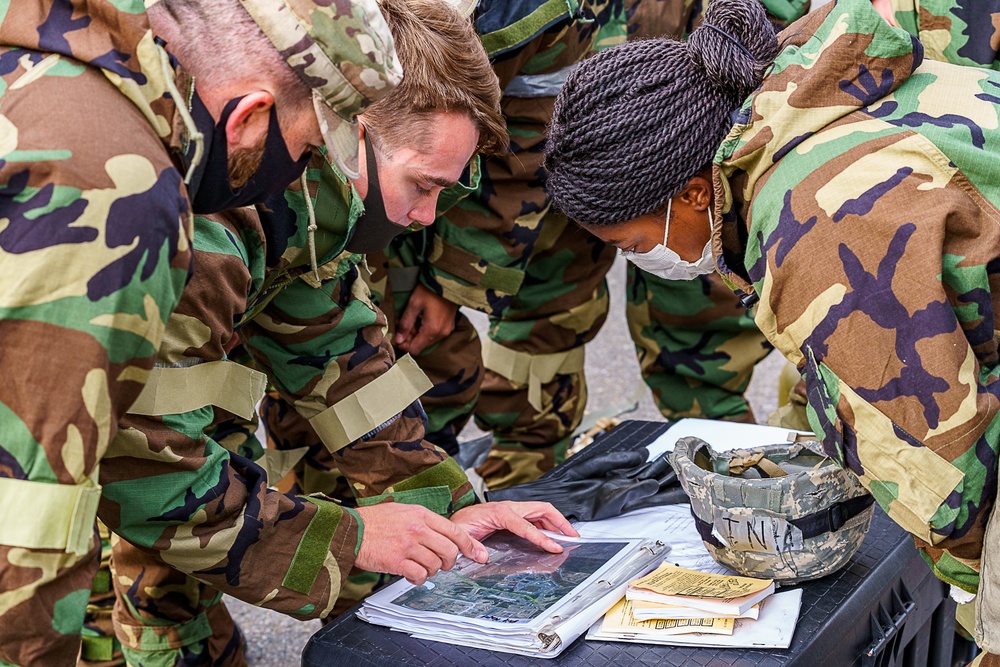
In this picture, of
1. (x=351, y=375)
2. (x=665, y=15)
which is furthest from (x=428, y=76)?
(x=665, y=15)

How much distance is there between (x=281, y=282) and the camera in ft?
5.96

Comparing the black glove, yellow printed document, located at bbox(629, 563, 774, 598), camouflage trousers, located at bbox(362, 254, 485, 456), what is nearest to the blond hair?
the black glove

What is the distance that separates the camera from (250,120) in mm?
1161

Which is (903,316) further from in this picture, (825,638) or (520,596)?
(520,596)

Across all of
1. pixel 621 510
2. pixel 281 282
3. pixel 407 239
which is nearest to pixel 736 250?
pixel 621 510

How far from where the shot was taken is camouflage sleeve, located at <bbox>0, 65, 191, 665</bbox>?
1.02 metres

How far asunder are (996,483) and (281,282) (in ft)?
3.74

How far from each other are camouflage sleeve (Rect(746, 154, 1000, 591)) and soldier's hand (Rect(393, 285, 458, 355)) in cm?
149

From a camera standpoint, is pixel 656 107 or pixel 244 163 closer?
pixel 244 163

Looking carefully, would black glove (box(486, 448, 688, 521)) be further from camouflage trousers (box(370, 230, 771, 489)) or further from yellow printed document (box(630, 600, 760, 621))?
camouflage trousers (box(370, 230, 771, 489))

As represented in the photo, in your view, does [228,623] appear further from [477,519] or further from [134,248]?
[134,248]

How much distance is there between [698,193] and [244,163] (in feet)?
2.13

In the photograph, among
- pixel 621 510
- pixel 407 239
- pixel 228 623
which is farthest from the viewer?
pixel 407 239

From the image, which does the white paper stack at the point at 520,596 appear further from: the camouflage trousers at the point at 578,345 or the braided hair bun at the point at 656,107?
the camouflage trousers at the point at 578,345
